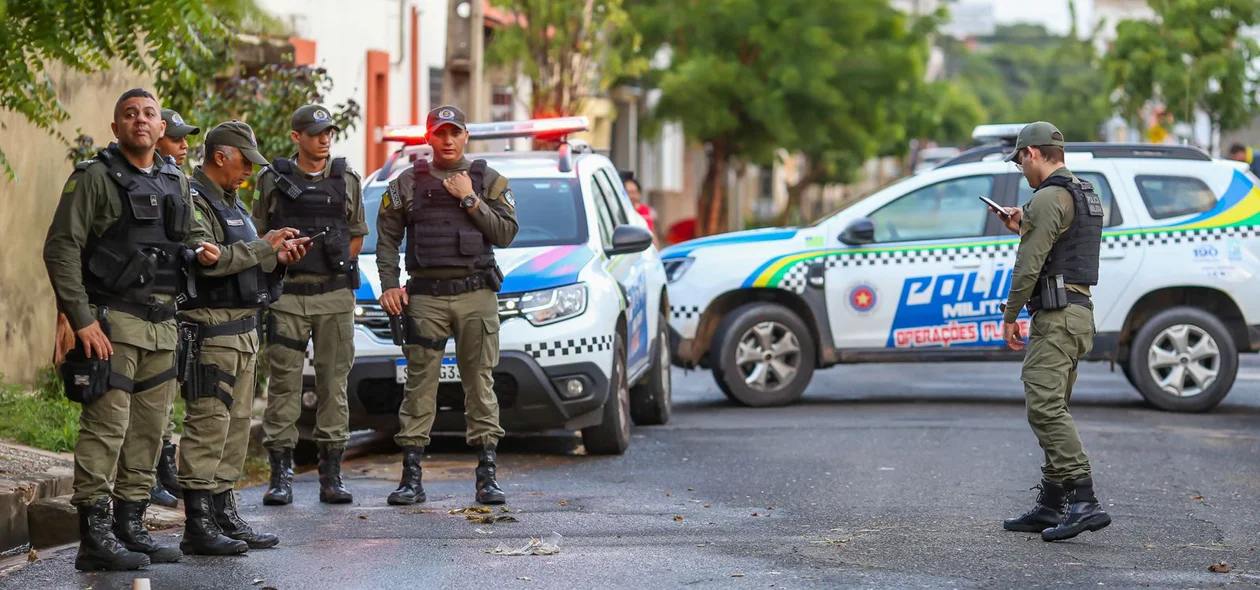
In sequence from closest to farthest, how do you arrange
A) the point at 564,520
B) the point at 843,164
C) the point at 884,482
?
the point at 564,520 < the point at 884,482 < the point at 843,164

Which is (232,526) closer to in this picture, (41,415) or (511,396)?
(511,396)

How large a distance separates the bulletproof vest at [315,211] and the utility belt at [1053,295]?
9.98 ft

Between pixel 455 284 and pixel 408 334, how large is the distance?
327 mm

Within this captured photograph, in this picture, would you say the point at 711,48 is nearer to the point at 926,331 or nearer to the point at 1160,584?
the point at 926,331

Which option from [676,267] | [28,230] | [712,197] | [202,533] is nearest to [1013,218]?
[202,533]

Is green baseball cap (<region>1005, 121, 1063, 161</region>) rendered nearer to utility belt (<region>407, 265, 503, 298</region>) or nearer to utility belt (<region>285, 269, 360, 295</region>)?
utility belt (<region>407, 265, 503, 298</region>)

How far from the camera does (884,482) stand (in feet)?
31.5

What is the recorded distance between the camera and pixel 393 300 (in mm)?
8812

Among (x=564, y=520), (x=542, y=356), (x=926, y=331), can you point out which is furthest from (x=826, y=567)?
(x=926, y=331)

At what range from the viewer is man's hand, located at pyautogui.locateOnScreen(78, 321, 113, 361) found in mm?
6660

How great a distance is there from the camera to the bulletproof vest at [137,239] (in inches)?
269

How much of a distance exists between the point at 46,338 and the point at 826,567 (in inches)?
259

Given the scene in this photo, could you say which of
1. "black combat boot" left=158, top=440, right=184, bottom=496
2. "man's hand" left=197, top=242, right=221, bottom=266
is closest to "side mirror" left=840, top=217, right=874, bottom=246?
"black combat boot" left=158, top=440, right=184, bottom=496

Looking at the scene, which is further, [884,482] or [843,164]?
[843,164]
